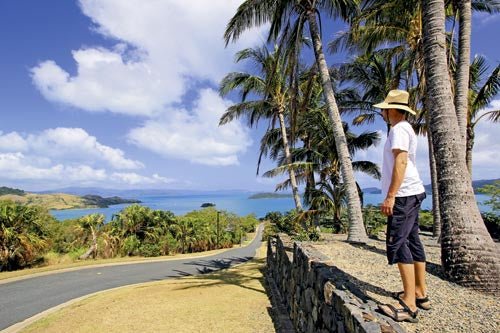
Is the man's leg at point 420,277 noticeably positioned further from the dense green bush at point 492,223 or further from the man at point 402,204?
the dense green bush at point 492,223

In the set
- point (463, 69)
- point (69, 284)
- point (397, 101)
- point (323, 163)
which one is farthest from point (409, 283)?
point (323, 163)

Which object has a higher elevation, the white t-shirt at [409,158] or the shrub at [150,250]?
the white t-shirt at [409,158]

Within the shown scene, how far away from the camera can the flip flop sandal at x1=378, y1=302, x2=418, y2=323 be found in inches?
106

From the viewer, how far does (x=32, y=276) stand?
12148mm

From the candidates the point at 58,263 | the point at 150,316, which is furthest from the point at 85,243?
the point at 150,316

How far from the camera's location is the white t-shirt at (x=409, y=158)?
2.82m

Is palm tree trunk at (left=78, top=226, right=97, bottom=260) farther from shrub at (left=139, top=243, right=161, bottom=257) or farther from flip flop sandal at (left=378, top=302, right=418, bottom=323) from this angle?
flip flop sandal at (left=378, top=302, right=418, bottom=323)

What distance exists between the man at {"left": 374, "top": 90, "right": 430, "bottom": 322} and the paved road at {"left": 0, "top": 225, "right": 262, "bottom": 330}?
8.02 meters

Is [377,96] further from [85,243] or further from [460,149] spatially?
[85,243]

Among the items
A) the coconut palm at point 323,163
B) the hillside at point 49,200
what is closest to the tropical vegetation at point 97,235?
the hillside at point 49,200

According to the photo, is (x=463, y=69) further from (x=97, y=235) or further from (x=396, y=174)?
(x=97, y=235)

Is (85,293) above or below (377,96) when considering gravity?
below

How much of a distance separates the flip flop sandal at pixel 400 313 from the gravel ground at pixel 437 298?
0.05 m

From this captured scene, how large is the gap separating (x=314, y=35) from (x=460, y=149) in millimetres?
6480
